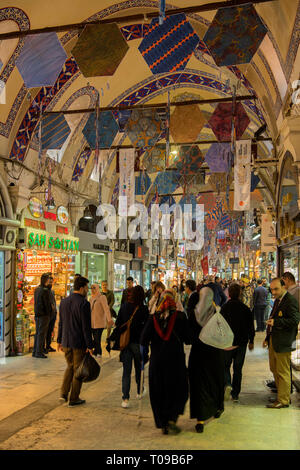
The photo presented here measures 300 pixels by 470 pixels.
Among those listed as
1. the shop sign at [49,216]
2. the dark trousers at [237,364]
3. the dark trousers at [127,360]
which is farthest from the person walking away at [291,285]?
the shop sign at [49,216]

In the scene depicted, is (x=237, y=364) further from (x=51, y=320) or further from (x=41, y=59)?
(x=41, y=59)

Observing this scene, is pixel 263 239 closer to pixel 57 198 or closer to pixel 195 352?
pixel 57 198

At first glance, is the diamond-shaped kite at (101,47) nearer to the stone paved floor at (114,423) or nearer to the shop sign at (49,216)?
the stone paved floor at (114,423)

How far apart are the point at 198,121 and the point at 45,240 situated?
520cm

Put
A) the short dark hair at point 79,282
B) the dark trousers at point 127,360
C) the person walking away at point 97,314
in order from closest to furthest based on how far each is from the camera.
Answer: the dark trousers at point 127,360 → the short dark hair at point 79,282 → the person walking away at point 97,314

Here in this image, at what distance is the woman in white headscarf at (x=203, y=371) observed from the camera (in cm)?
503

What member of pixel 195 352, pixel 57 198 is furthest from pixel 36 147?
pixel 195 352

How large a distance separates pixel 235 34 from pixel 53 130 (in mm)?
5699

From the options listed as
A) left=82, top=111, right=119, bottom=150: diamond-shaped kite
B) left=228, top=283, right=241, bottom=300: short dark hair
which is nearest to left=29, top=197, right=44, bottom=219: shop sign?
left=82, top=111, right=119, bottom=150: diamond-shaped kite

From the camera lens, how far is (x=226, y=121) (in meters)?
11.8

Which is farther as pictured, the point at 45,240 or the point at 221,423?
the point at 45,240

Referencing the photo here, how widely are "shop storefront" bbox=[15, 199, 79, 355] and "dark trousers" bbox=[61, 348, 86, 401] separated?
178 inches

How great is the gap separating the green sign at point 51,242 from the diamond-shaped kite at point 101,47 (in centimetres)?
499
